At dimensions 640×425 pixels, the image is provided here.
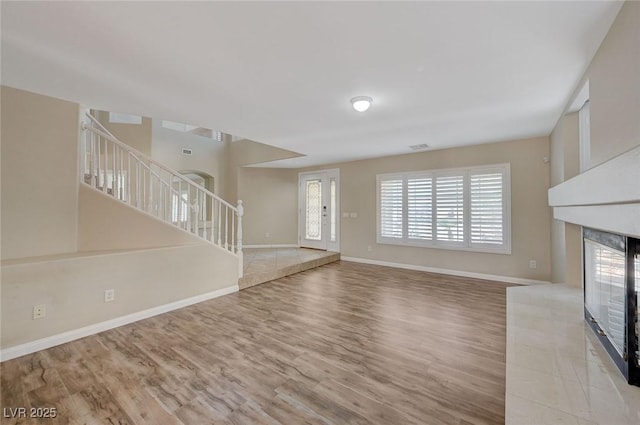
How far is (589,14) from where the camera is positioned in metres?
1.52

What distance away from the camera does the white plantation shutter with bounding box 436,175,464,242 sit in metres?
4.77

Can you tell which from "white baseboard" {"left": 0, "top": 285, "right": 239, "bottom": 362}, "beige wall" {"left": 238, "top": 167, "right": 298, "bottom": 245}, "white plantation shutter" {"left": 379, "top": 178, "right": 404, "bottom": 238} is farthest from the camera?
"beige wall" {"left": 238, "top": 167, "right": 298, "bottom": 245}

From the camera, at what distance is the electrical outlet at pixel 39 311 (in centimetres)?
232

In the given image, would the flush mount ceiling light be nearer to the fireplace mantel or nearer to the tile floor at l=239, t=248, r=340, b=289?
the fireplace mantel

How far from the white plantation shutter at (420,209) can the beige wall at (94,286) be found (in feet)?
12.6

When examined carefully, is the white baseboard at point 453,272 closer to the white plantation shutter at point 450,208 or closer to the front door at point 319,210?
the white plantation shutter at point 450,208

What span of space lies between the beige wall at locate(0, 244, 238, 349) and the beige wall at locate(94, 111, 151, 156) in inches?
146

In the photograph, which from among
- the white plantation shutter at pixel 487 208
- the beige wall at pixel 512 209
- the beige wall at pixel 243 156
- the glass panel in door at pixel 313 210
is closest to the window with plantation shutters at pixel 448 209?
the white plantation shutter at pixel 487 208

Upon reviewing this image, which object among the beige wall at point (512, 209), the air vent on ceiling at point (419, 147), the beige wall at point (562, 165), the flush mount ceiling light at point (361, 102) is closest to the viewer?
the flush mount ceiling light at point (361, 102)

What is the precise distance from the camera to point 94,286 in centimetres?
268

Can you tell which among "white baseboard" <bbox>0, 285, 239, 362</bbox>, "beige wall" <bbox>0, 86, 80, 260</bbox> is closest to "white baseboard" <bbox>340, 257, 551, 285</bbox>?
"white baseboard" <bbox>0, 285, 239, 362</bbox>

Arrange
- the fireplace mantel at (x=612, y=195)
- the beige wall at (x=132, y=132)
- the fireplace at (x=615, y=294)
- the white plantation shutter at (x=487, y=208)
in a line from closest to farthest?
the fireplace mantel at (x=612, y=195)
the fireplace at (x=615, y=294)
the white plantation shutter at (x=487, y=208)
the beige wall at (x=132, y=132)

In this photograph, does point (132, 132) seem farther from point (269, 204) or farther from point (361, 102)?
point (361, 102)

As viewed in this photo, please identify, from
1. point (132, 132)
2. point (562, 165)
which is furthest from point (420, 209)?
point (132, 132)
